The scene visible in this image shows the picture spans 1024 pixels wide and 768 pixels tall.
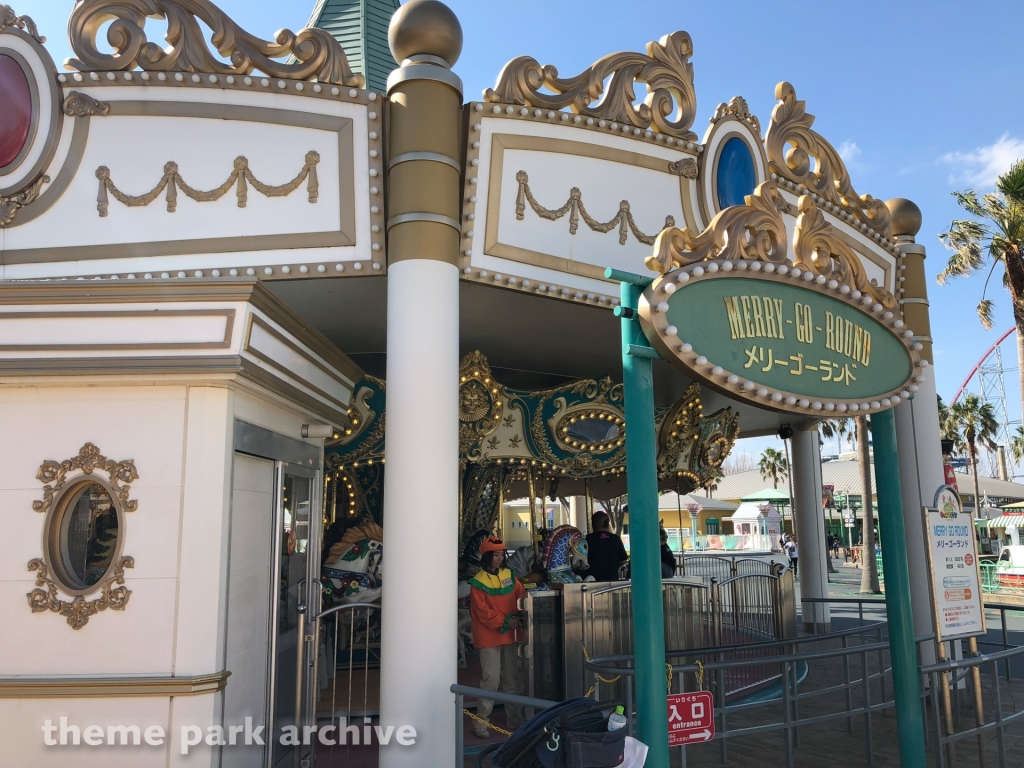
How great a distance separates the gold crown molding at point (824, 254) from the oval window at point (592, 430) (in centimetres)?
448

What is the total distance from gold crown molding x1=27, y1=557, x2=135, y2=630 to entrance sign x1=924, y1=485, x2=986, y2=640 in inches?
214

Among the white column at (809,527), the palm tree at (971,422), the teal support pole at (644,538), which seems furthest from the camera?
the palm tree at (971,422)

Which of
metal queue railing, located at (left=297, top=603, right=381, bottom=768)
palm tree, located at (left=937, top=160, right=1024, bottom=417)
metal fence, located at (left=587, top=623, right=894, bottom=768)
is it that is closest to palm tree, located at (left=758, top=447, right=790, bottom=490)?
palm tree, located at (left=937, top=160, right=1024, bottom=417)

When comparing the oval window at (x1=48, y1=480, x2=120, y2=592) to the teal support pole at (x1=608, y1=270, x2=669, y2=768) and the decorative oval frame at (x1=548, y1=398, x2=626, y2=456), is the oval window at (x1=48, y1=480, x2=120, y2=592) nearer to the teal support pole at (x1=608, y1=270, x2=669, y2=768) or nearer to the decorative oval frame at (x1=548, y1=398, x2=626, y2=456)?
the teal support pole at (x1=608, y1=270, x2=669, y2=768)

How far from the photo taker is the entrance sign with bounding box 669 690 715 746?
385 cm

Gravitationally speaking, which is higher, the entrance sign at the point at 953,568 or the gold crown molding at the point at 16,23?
the gold crown molding at the point at 16,23

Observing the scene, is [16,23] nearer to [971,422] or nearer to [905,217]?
[905,217]

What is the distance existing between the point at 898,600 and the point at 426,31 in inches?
195

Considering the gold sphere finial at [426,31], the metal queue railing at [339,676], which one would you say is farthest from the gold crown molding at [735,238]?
the metal queue railing at [339,676]

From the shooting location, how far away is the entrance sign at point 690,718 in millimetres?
3850

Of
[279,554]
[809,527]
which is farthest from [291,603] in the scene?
[809,527]

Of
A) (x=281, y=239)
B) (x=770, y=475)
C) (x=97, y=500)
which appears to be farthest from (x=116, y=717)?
(x=770, y=475)

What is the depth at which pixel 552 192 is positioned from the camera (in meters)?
6.28

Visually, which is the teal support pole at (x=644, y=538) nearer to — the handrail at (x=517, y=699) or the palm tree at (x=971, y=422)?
the handrail at (x=517, y=699)
